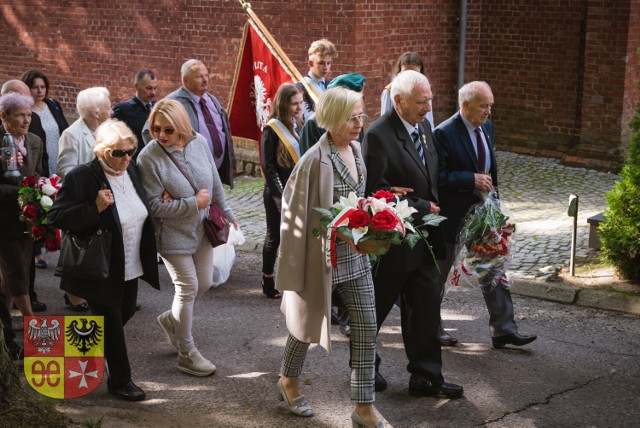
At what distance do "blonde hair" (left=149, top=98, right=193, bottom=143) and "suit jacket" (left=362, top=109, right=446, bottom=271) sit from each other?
1.26 metres

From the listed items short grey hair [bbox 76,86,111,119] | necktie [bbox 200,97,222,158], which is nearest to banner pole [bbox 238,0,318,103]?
necktie [bbox 200,97,222,158]

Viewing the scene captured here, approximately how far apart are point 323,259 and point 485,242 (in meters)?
1.65

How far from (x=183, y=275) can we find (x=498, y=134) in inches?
399

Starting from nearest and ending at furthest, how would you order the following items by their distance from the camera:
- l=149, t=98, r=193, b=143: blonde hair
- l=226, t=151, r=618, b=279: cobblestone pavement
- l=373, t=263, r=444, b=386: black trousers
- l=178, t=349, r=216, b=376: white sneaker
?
1. l=373, t=263, r=444, b=386: black trousers
2. l=149, t=98, r=193, b=143: blonde hair
3. l=178, t=349, r=216, b=376: white sneaker
4. l=226, t=151, r=618, b=279: cobblestone pavement

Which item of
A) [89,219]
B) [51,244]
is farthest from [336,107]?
[51,244]

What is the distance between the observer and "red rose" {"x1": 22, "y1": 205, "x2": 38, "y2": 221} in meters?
7.30

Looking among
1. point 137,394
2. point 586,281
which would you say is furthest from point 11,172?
point 586,281

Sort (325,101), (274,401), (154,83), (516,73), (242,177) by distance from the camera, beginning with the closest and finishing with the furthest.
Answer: (325,101) → (274,401) → (154,83) → (242,177) → (516,73)

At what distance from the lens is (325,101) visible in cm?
600

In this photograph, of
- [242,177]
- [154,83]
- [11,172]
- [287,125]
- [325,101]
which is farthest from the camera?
[242,177]

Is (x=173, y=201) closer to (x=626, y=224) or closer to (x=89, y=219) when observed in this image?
(x=89, y=219)

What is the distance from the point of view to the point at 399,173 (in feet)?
21.2

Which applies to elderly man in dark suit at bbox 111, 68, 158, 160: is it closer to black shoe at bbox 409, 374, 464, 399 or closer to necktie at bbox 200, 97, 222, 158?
necktie at bbox 200, 97, 222, 158

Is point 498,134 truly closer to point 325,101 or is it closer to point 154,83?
point 154,83
